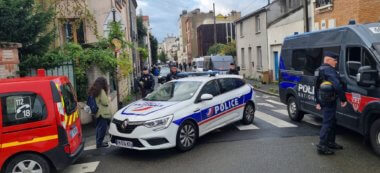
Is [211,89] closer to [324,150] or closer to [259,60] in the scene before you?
[324,150]

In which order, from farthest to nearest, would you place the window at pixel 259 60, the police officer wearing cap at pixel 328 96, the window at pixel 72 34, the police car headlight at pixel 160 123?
the window at pixel 259 60
the window at pixel 72 34
the police car headlight at pixel 160 123
the police officer wearing cap at pixel 328 96


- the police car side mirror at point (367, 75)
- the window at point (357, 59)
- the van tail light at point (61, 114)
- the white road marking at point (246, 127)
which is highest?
the window at point (357, 59)

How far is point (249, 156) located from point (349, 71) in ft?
8.52

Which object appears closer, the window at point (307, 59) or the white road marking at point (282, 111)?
the window at point (307, 59)

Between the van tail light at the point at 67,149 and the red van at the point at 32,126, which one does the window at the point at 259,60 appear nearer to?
the van tail light at the point at 67,149

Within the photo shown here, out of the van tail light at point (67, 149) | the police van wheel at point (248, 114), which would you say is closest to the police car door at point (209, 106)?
the police van wheel at point (248, 114)

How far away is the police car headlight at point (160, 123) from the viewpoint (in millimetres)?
7066

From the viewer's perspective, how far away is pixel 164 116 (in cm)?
720

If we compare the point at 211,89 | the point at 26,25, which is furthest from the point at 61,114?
the point at 26,25

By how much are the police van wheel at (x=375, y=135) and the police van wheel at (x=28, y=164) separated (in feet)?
18.0

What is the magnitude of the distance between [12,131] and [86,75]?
19.0ft

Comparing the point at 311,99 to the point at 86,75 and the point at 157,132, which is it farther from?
the point at 86,75

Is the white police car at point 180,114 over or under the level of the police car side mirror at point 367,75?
under

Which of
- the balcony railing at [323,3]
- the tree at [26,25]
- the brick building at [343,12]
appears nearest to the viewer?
the tree at [26,25]
